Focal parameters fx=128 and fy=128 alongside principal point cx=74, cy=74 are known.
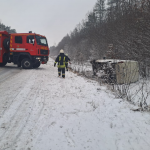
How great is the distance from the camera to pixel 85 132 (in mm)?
2598

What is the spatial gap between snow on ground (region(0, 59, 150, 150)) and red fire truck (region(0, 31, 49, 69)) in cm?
656

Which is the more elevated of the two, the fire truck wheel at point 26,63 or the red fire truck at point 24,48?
the red fire truck at point 24,48

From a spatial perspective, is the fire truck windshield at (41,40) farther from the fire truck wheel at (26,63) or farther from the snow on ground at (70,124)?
the snow on ground at (70,124)

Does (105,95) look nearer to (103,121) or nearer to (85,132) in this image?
(103,121)

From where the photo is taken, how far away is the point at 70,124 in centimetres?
285

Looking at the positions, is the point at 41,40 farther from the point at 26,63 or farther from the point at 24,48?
the point at 26,63

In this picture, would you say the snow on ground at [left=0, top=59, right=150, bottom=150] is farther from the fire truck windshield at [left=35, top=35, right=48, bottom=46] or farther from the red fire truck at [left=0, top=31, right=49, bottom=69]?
the fire truck windshield at [left=35, top=35, right=48, bottom=46]

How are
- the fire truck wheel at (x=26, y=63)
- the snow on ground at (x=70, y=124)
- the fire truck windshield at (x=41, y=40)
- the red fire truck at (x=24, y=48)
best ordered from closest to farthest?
1. the snow on ground at (x=70, y=124)
2. the red fire truck at (x=24, y=48)
3. the fire truck windshield at (x=41, y=40)
4. the fire truck wheel at (x=26, y=63)

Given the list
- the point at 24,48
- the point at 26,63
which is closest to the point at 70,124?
the point at 26,63

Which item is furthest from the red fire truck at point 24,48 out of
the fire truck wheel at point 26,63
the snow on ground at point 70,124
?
the snow on ground at point 70,124

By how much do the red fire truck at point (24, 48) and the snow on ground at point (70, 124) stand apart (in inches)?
258

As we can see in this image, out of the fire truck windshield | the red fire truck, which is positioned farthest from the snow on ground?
the fire truck windshield

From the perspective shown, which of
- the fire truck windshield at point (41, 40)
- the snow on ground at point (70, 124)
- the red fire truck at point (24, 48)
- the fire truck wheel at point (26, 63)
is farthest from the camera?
the fire truck wheel at point (26, 63)

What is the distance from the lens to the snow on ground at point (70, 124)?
2.27m
